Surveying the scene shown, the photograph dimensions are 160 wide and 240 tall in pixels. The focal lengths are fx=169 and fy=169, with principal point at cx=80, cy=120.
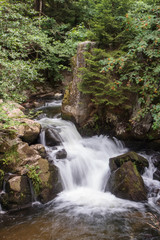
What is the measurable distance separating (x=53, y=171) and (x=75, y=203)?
128 cm

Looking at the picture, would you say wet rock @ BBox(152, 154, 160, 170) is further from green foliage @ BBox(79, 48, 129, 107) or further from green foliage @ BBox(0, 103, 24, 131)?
green foliage @ BBox(0, 103, 24, 131)

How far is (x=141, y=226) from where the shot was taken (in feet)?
13.4

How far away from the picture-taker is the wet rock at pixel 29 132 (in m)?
6.24

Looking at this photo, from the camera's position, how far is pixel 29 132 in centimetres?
638

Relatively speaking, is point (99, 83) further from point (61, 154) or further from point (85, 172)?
point (85, 172)

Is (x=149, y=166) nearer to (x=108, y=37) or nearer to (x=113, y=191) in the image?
(x=113, y=191)

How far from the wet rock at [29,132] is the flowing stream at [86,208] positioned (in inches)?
25.5

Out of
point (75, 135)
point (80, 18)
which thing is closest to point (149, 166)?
point (75, 135)

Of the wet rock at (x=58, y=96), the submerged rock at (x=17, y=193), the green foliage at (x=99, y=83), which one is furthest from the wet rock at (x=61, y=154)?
the wet rock at (x=58, y=96)

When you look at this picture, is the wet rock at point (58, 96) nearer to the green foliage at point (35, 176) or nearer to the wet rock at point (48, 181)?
the wet rock at point (48, 181)

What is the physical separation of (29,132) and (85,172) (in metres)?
2.66

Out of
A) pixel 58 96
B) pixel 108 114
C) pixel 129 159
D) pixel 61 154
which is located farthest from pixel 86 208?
pixel 58 96

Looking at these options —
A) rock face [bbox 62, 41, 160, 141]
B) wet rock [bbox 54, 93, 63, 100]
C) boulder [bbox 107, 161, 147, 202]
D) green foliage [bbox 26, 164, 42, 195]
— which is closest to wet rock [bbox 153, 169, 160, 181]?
boulder [bbox 107, 161, 147, 202]

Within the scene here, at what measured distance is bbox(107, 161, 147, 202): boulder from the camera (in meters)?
5.23
